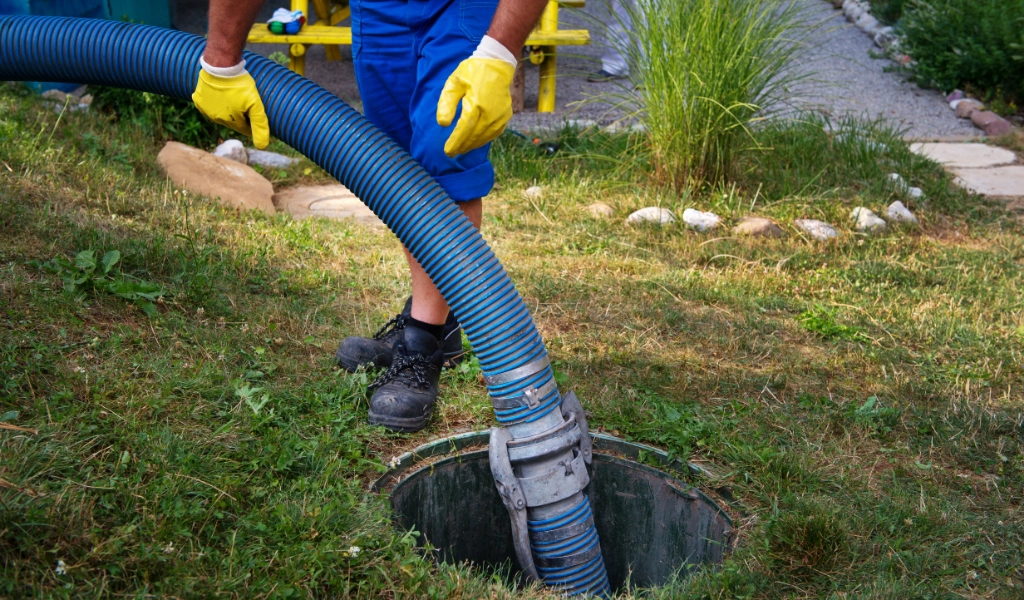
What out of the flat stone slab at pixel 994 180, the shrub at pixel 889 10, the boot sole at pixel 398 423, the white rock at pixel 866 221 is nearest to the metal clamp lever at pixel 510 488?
the boot sole at pixel 398 423

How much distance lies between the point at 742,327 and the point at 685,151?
1.33 metres

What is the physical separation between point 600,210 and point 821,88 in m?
3.54

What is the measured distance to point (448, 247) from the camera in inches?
75.4

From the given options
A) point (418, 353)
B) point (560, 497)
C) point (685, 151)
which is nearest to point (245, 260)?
point (418, 353)

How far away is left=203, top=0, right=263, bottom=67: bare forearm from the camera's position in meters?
1.93

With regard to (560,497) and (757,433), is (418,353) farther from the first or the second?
(757,433)

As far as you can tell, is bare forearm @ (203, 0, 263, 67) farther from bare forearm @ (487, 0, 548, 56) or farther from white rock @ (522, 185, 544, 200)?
white rock @ (522, 185, 544, 200)

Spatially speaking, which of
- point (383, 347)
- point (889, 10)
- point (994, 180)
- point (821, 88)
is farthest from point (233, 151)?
point (889, 10)

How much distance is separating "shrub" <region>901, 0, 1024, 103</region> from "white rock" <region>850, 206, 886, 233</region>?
9.78 ft

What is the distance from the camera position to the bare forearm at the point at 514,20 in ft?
5.94

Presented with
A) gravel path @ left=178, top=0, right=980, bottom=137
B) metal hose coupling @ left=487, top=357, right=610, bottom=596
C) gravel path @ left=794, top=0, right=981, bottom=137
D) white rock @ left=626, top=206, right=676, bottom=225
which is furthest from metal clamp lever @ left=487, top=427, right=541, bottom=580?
gravel path @ left=794, top=0, right=981, bottom=137

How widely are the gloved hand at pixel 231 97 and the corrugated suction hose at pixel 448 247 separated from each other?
→ 1.3 inches

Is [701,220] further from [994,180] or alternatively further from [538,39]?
[538,39]

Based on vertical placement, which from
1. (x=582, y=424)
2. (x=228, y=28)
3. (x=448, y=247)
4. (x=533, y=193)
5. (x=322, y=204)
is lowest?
(x=322, y=204)
